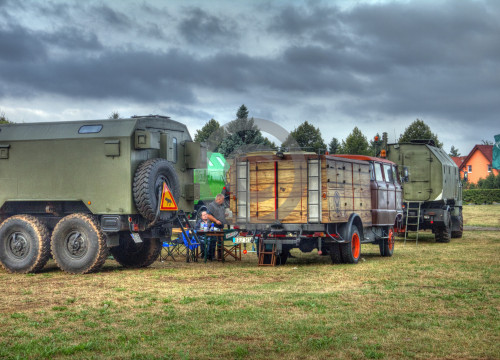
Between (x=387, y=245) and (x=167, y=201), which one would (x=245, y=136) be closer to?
(x=167, y=201)

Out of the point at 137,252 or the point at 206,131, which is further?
the point at 206,131

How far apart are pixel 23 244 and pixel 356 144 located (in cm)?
5926

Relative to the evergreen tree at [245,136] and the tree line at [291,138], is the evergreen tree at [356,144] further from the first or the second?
the evergreen tree at [245,136]

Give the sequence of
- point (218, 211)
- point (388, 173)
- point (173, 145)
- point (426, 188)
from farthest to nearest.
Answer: point (426, 188)
point (388, 173)
point (218, 211)
point (173, 145)

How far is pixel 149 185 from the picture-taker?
14.6 meters

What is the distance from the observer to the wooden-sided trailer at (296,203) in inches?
604

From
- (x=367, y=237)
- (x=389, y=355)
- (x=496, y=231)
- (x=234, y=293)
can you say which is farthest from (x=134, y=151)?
(x=496, y=231)

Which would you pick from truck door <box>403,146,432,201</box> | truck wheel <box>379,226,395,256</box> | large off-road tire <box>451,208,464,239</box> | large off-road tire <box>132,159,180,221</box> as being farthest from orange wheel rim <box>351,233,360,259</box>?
large off-road tire <box>451,208,464,239</box>

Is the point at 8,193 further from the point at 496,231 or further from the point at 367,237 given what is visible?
the point at 496,231

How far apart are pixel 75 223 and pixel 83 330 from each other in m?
6.72

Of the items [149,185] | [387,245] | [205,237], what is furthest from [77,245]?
[387,245]

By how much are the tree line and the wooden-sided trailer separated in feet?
1.50

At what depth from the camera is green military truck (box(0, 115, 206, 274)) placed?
1466 cm

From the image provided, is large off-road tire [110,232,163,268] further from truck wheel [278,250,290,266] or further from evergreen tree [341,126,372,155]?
evergreen tree [341,126,372,155]
